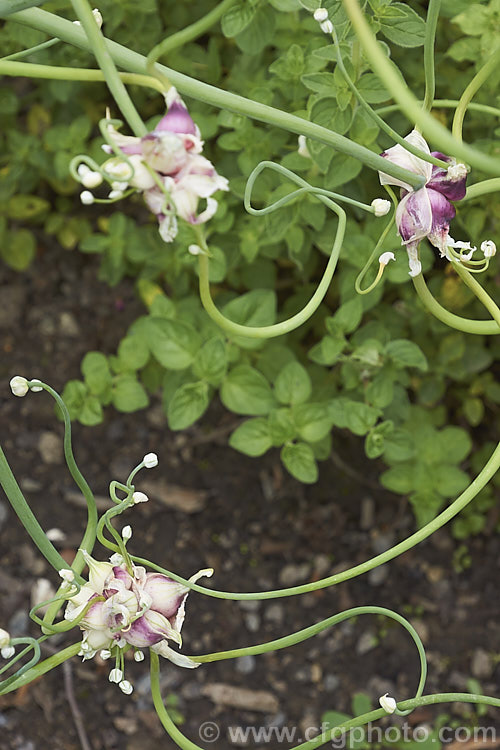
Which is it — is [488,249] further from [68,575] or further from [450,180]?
[68,575]

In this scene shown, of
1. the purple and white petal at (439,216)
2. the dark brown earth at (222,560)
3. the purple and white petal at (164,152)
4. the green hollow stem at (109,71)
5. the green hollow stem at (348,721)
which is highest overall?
the green hollow stem at (109,71)

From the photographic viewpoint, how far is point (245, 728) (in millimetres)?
1158

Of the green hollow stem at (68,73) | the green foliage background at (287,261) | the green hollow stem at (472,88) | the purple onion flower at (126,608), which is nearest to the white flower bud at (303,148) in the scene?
the green foliage background at (287,261)

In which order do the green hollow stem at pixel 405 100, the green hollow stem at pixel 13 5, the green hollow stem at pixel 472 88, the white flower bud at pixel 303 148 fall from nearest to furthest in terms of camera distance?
the green hollow stem at pixel 405 100
the green hollow stem at pixel 13 5
the green hollow stem at pixel 472 88
the white flower bud at pixel 303 148

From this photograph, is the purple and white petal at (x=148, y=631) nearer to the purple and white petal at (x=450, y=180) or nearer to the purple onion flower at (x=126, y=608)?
the purple onion flower at (x=126, y=608)

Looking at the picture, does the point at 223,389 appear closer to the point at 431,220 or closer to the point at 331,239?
the point at 331,239

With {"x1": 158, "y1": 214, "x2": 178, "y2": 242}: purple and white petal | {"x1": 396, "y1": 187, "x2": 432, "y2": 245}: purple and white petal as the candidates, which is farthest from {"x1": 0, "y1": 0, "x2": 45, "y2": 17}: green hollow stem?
{"x1": 396, "y1": 187, "x2": 432, "y2": 245}: purple and white petal

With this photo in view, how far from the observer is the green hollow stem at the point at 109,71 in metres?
0.39

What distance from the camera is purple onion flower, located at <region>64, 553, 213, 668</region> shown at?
0.51m

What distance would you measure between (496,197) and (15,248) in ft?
2.39

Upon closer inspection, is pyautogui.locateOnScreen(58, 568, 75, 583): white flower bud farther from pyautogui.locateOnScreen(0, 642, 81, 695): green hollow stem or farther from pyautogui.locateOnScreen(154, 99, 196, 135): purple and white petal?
pyautogui.locateOnScreen(154, 99, 196, 135): purple and white petal

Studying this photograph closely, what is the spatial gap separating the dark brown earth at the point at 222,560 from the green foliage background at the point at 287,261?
0.41 feet

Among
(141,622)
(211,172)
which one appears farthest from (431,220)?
(141,622)

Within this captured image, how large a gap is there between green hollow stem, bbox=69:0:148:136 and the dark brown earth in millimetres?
845
